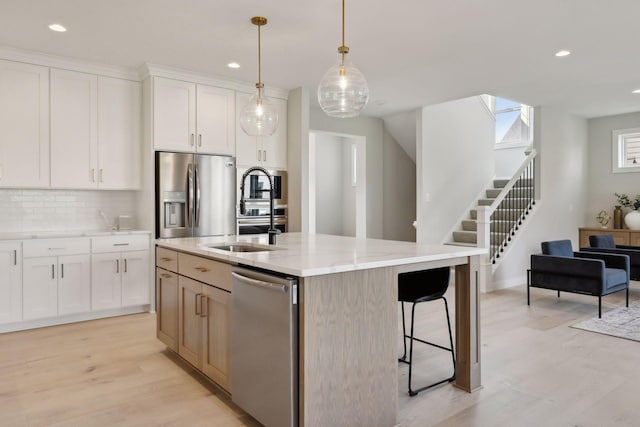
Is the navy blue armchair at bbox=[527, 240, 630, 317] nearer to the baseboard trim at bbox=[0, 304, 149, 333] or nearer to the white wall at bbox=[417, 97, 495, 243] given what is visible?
the white wall at bbox=[417, 97, 495, 243]

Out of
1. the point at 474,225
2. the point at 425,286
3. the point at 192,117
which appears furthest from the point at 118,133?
the point at 474,225

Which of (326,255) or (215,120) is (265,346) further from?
(215,120)

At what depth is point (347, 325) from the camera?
205 cm

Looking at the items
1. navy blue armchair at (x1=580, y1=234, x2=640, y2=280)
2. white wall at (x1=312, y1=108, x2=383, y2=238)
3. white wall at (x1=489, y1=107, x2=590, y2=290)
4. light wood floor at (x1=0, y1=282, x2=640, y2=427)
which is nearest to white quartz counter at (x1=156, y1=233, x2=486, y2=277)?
light wood floor at (x1=0, y1=282, x2=640, y2=427)

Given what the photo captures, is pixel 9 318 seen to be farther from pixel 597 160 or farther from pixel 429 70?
pixel 597 160

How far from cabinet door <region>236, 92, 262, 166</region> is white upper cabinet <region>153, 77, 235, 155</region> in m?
0.07

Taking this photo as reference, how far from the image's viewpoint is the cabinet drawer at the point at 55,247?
13.1 ft

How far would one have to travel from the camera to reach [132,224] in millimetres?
4977

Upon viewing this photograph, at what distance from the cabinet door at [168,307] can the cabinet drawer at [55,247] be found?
143 centimetres

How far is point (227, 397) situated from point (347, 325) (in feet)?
3.41

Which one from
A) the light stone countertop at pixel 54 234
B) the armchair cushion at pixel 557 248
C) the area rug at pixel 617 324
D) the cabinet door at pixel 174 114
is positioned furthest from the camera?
the armchair cushion at pixel 557 248

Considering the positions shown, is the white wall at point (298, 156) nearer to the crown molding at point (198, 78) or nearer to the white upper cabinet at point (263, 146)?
the white upper cabinet at point (263, 146)

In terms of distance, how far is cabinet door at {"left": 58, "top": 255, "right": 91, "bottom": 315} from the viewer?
4180 millimetres

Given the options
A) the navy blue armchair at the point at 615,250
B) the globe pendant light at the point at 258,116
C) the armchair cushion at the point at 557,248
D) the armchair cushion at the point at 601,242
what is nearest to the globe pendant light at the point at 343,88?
the globe pendant light at the point at 258,116
